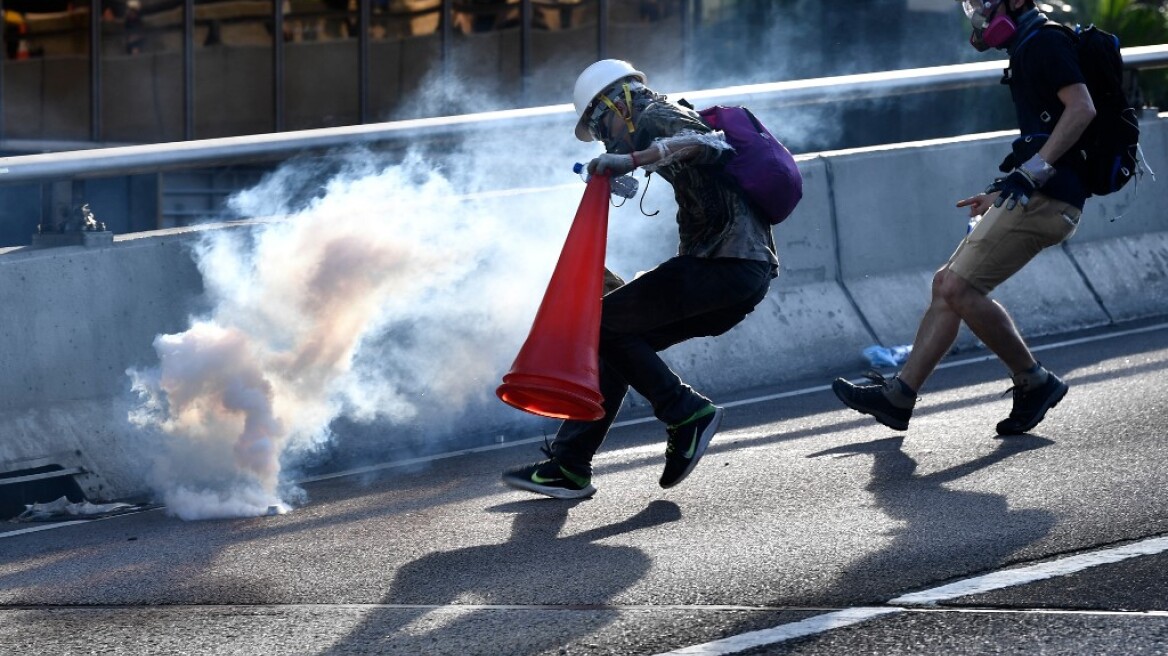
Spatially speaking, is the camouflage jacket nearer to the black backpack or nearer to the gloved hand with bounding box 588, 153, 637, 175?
the gloved hand with bounding box 588, 153, 637, 175

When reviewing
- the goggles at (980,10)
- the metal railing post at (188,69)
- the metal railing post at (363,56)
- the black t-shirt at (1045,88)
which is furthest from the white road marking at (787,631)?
the metal railing post at (363,56)

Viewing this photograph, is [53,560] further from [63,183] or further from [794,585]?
[794,585]

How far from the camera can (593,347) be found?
20.1 ft

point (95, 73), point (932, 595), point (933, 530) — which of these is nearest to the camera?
point (932, 595)

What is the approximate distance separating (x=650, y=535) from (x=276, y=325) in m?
2.06

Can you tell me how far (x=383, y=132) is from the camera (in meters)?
7.70

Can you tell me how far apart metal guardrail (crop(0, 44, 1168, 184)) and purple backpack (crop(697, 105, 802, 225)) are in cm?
186

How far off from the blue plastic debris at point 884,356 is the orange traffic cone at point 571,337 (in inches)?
120

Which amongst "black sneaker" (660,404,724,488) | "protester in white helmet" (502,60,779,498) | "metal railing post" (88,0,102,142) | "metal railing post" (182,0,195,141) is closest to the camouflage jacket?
"protester in white helmet" (502,60,779,498)

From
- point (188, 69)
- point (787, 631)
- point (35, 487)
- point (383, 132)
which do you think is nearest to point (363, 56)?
point (188, 69)

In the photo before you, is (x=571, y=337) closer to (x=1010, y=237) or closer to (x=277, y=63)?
(x=1010, y=237)

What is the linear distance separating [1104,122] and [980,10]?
641 millimetres

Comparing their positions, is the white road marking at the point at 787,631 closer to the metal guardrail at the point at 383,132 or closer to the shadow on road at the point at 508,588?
the shadow on road at the point at 508,588

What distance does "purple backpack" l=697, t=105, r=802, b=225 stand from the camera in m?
6.19
